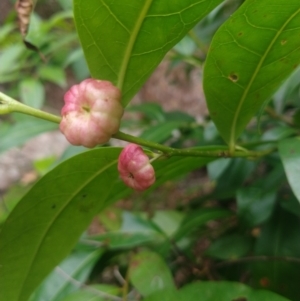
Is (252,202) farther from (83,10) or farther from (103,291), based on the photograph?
(83,10)

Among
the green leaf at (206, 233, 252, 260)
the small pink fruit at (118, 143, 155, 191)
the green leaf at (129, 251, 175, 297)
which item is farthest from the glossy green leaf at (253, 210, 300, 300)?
the small pink fruit at (118, 143, 155, 191)

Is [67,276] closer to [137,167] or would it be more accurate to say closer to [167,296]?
[167,296]

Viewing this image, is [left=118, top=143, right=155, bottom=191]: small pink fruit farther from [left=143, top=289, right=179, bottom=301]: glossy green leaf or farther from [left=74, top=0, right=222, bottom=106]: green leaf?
[left=143, top=289, right=179, bottom=301]: glossy green leaf

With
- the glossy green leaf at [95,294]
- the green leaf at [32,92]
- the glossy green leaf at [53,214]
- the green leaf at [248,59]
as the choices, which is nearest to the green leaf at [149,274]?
the glossy green leaf at [95,294]

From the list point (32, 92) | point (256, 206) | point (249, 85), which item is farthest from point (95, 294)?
point (32, 92)

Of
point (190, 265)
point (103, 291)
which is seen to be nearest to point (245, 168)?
point (190, 265)

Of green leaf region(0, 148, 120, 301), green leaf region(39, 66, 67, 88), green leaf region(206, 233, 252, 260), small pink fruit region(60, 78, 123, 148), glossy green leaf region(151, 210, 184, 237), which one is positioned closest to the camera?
small pink fruit region(60, 78, 123, 148)
